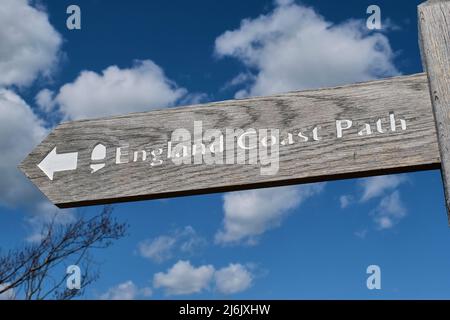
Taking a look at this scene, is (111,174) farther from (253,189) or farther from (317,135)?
(317,135)

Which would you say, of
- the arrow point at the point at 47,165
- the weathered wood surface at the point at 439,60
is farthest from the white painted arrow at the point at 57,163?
the weathered wood surface at the point at 439,60

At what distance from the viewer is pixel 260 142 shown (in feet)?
3.61

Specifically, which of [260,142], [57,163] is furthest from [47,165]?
[260,142]

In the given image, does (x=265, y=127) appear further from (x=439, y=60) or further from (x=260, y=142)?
(x=439, y=60)

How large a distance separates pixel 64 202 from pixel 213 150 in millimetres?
377

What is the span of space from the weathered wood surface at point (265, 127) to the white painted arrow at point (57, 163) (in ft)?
0.04

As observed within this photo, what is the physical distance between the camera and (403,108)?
1053 mm

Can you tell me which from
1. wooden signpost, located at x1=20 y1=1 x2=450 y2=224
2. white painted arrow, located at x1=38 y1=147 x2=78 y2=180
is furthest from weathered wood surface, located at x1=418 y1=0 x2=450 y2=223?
white painted arrow, located at x1=38 y1=147 x2=78 y2=180

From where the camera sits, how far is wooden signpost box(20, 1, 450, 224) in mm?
1014

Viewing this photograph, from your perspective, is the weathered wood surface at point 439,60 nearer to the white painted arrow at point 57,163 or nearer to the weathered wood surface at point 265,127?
the weathered wood surface at point 265,127

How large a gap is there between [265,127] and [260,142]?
0.04 meters

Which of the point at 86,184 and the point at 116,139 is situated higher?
the point at 116,139
